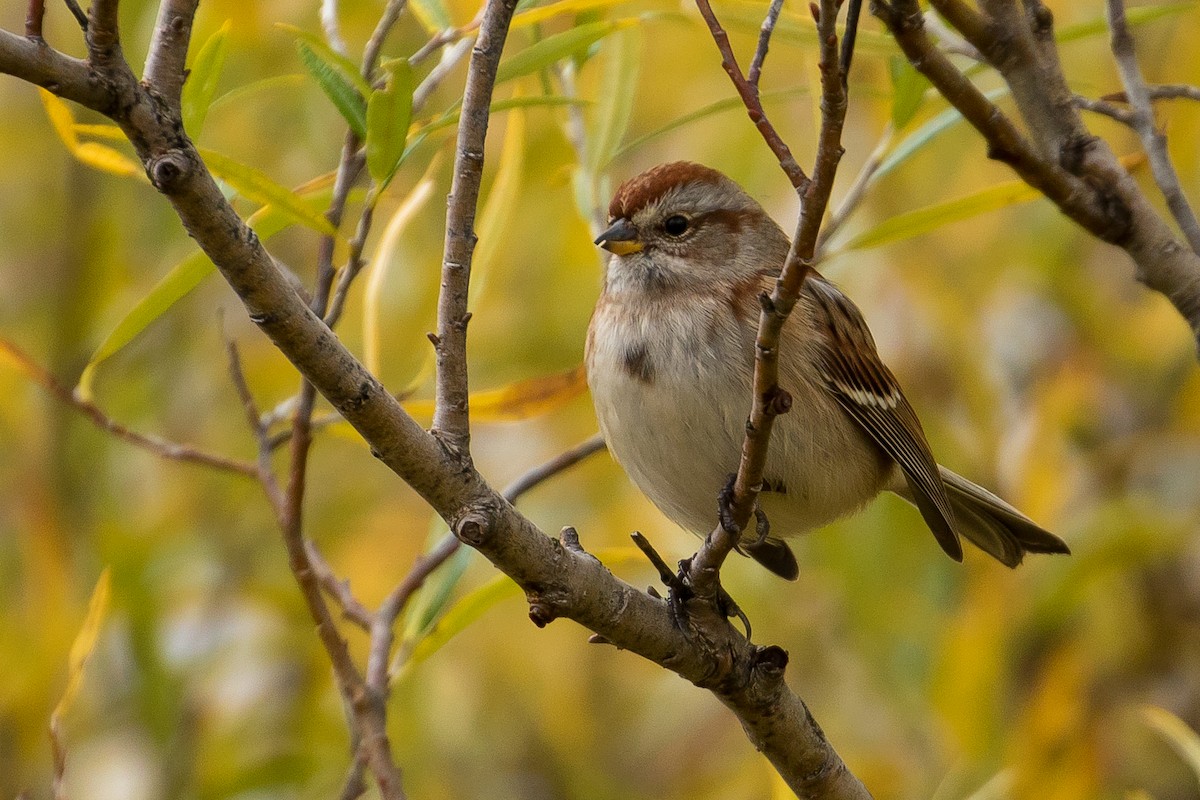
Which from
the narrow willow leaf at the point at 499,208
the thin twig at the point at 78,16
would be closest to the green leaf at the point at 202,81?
the thin twig at the point at 78,16

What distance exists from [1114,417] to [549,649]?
1.76 meters

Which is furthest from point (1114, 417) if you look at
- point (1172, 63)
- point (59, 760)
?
point (59, 760)

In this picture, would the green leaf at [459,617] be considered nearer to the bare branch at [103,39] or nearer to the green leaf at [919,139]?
the green leaf at [919,139]

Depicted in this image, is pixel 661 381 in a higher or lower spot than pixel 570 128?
lower

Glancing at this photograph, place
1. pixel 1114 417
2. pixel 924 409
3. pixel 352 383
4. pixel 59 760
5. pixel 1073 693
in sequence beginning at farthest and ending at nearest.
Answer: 1. pixel 1114 417
2. pixel 924 409
3. pixel 1073 693
4. pixel 59 760
5. pixel 352 383

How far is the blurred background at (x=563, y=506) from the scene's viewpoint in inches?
132

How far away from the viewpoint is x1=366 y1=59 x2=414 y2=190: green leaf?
1916 mm

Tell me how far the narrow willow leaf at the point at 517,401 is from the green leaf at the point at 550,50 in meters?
0.55

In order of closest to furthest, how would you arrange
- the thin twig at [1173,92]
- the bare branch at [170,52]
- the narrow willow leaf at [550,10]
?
the bare branch at [170,52], the narrow willow leaf at [550,10], the thin twig at [1173,92]

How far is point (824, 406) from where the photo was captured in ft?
9.08

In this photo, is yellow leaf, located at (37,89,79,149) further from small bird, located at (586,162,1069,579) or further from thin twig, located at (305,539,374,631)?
small bird, located at (586,162,1069,579)

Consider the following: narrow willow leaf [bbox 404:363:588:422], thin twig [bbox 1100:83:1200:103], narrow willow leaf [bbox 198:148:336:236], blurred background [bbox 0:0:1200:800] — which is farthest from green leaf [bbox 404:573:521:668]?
thin twig [bbox 1100:83:1200:103]

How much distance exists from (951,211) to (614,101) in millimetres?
662

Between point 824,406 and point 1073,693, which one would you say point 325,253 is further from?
point 1073,693
